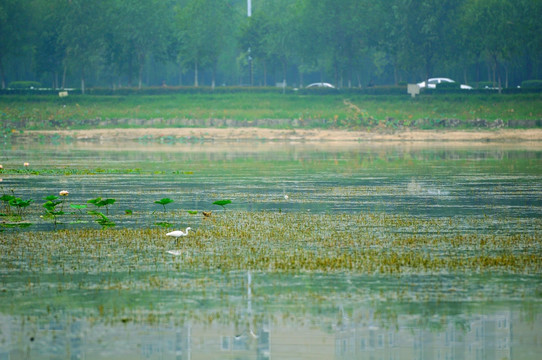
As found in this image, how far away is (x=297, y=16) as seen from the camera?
10625 centimetres

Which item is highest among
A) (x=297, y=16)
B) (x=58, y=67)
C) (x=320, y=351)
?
(x=297, y=16)

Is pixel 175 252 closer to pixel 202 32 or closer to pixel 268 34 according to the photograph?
pixel 202 32

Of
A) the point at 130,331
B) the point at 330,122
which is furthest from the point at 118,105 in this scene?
the point at 130,331

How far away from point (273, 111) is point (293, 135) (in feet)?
22.5

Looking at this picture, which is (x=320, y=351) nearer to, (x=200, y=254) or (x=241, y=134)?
(x=200, y=254)

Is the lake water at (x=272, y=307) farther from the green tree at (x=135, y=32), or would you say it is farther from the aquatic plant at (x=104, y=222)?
the green tree at (x=135, y=32)

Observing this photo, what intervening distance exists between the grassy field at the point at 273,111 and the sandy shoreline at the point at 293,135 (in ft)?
6.17

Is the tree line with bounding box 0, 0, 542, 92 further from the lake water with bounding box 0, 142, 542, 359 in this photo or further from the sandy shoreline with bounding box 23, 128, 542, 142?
the lake water with bounding box 0, 142, 542, 359

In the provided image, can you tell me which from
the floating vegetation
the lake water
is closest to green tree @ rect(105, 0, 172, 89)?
the lake water

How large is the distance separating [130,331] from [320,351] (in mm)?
2899

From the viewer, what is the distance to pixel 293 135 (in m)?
79.8

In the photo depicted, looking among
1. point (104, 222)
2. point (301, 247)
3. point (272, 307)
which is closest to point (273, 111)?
point (104, 222)

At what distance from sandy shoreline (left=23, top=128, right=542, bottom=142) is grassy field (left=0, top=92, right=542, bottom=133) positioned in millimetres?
1882

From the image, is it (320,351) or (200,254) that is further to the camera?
(200,254)
